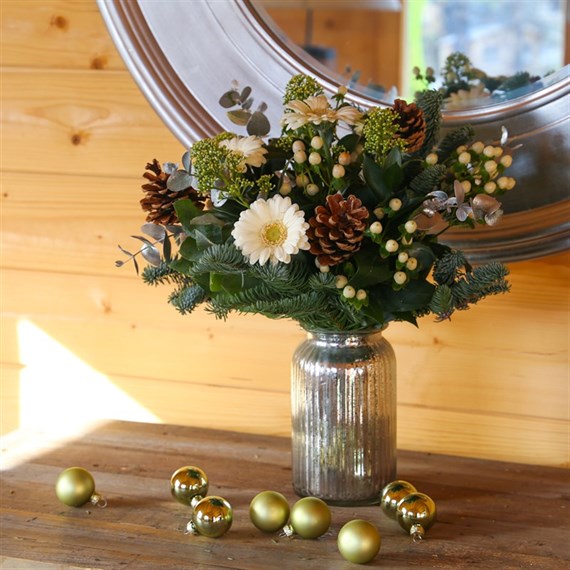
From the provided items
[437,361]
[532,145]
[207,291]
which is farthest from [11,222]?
[532,145]

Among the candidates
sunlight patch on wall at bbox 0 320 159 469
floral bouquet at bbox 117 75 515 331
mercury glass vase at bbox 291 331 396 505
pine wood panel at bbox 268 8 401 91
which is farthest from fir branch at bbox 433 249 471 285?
sunlight patch on wall at bbox 0 320 159 469

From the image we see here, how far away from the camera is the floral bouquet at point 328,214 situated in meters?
0.85

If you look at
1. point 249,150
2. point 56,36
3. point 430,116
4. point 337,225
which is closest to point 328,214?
point 337,225

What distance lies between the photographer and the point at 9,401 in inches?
56.9

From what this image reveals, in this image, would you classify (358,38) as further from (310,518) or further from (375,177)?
(310,518)

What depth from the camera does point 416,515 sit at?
0.92 m

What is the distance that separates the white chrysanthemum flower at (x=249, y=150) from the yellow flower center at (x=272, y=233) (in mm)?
78

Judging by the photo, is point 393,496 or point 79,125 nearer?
point 393,496

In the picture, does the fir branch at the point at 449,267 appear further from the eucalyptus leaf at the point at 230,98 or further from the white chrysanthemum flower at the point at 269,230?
the eucalyptus leaf at the point at 230,98

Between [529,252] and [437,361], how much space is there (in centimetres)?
21

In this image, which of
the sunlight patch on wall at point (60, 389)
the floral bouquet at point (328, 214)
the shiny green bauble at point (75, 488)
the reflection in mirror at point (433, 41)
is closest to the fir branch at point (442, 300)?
the floral bouquet at point (328, 214)

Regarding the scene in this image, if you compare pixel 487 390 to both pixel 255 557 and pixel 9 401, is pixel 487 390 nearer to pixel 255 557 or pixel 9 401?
pixel 255 557

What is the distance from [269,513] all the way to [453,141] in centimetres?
47

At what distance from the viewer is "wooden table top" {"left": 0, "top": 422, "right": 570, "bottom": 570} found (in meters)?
0.89
